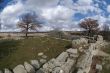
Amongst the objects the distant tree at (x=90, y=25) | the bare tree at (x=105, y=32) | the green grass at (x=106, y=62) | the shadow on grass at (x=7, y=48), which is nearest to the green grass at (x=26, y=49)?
the shadow on grass at (x=7, y=48)

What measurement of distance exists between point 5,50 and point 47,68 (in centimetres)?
1079

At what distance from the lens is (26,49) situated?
176 feet

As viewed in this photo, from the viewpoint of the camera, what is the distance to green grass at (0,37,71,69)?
157ft

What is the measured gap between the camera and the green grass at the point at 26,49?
157 ft

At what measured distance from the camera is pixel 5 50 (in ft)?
171

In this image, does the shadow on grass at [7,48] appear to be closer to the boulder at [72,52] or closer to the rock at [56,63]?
the rock at [56,63]

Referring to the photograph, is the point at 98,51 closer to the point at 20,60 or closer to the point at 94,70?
the point at 94,70

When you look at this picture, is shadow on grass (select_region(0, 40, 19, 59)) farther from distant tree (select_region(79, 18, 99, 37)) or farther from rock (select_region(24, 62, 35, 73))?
distant tree (select_region(79, 18, 99, 37))

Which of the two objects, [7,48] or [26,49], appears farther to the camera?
[26,49]

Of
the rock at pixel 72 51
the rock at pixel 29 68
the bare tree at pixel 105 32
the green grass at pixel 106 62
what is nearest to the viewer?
the rock at pixel 29 68

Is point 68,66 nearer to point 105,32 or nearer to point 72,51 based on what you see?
point 72,51

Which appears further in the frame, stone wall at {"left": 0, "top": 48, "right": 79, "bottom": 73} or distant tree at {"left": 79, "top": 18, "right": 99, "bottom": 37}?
distant tree at {"left": 79, "top": 18, "right": 99, "bottom": 37}

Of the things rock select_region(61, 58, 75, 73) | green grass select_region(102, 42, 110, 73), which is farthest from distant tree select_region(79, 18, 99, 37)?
rock select_region(61, 58, 75, 73)

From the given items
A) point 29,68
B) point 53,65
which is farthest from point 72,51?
point 29,68
